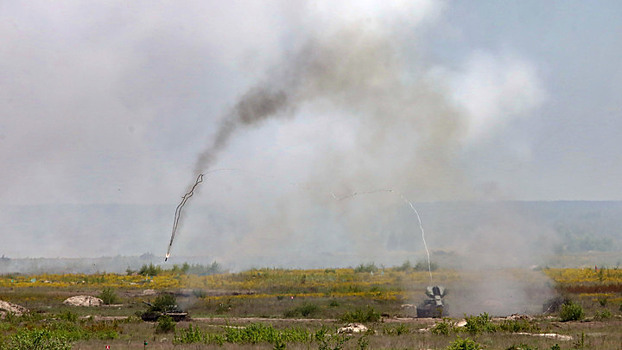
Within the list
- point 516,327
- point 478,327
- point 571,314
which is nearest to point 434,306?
point 571,314

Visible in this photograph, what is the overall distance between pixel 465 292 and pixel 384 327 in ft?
70.9

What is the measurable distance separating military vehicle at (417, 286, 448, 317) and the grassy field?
1288 millimetres

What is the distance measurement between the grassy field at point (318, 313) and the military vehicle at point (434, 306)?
4.23 feet

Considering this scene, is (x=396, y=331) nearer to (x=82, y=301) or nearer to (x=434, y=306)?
(x=434, y=306)

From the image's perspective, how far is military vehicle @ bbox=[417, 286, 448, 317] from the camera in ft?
156

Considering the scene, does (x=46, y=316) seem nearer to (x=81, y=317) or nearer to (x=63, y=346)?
(x=81, y=317)

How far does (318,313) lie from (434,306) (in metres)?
7.80

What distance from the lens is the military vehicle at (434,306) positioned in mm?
47562

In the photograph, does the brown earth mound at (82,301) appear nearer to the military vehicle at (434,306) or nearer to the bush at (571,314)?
the military vehicle at (434,306)

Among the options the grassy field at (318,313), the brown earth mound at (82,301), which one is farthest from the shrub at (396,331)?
the brown earth mound at (82,301)

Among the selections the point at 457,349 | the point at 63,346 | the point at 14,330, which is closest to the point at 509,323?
the point at 457,349

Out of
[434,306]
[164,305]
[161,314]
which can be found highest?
[164,305]

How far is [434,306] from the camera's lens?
48.2 metres

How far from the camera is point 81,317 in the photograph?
150 ft
